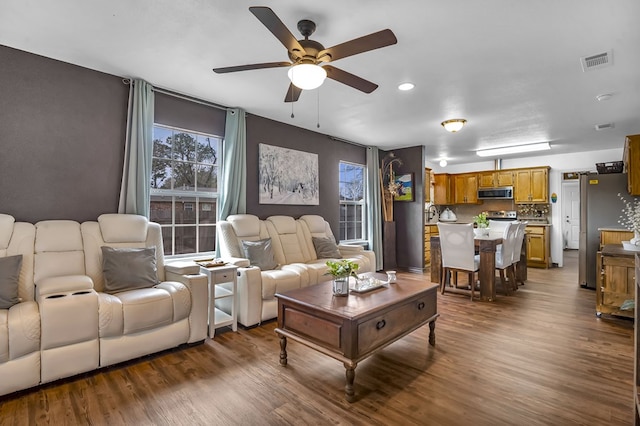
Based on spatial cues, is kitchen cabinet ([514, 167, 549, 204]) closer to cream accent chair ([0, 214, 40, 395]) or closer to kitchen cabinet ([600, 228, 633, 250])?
kitchen cabinet ([600, 228, 633, 250])

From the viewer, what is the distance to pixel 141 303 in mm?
2414

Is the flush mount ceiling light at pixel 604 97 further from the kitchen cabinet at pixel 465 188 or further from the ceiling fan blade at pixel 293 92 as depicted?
the kitchen cabinet at pixel 465 188

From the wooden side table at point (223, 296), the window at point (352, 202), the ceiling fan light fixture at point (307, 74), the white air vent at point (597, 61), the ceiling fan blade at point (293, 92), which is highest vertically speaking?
the white air vent at point (597, 61)

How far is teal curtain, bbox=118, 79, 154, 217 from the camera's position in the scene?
314 cm

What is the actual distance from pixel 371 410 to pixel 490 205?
7.16m

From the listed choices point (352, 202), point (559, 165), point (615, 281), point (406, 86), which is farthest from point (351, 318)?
point (559, 165)

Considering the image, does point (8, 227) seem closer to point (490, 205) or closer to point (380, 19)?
point (380, 19)

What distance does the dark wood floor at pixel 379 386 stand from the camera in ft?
6.02

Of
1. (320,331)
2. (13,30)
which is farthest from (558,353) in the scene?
(13,30)

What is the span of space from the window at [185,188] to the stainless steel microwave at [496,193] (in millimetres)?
6200

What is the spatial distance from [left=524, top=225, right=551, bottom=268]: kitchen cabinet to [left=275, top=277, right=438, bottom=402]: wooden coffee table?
208 inches

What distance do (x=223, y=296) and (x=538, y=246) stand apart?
6.59 metres

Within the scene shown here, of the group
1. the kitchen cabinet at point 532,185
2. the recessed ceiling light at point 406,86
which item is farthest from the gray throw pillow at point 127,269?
the kitchen cabinet at point 532,185

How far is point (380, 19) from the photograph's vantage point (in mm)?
2184
